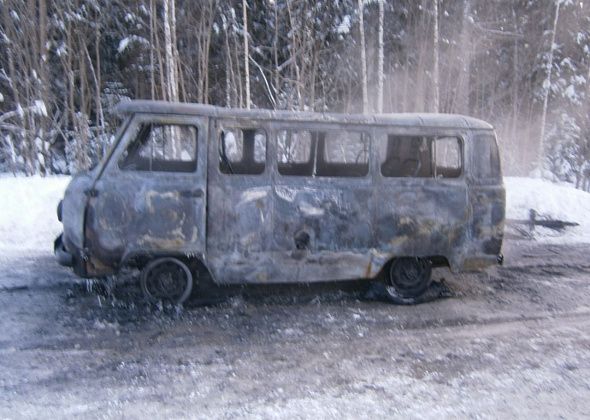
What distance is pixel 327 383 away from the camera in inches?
164

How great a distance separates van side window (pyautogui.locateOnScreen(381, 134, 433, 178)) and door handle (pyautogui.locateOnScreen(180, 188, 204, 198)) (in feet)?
7.21

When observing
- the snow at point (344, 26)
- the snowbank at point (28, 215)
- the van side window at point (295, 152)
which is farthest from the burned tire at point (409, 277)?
the snow at point (344, 26)

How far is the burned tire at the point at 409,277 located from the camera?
253 inches

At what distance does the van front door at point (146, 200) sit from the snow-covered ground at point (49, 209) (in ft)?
11.5

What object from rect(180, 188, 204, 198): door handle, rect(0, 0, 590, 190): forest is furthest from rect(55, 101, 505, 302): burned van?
rect(0, 0, 590, 190): forest

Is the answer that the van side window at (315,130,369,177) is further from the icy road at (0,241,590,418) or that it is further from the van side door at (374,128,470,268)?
the icy road at (0,241,590,418)

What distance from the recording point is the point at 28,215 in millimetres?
9273

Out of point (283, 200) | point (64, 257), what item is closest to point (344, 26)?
point (283, 200)

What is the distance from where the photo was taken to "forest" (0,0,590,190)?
1688cm

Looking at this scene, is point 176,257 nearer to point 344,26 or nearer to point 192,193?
point 192,193

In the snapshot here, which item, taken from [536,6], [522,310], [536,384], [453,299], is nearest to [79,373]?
[536,384]

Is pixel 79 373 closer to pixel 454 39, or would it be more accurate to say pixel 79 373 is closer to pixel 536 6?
pixel 454 39

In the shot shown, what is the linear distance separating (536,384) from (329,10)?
20.2 m

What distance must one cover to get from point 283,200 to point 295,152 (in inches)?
26.2
